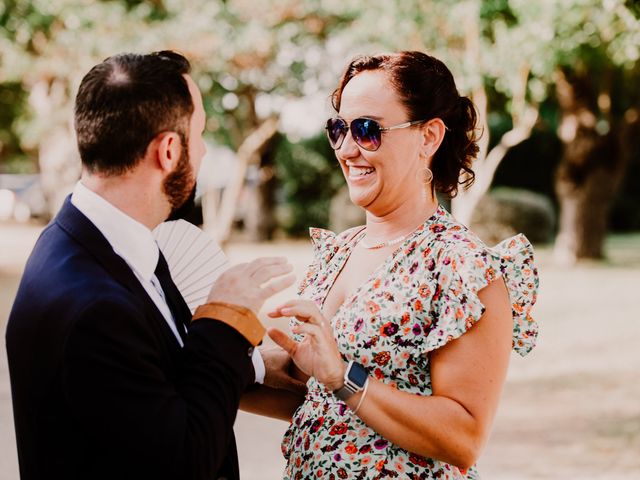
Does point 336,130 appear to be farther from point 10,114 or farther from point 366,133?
point 10,114

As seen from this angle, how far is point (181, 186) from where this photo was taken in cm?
184

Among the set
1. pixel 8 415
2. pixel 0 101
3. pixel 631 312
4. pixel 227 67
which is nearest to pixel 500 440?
pixel 8 415

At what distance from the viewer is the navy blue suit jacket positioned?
154 cm

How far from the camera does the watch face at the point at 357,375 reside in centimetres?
195

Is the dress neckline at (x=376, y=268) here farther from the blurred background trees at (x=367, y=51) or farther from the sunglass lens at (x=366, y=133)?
the blurred background trees at (x=367, y=51)

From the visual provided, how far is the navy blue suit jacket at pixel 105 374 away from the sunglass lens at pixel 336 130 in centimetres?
83

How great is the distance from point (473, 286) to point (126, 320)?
32.6 inches

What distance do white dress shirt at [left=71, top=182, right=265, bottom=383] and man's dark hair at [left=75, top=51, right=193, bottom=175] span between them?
72 mm

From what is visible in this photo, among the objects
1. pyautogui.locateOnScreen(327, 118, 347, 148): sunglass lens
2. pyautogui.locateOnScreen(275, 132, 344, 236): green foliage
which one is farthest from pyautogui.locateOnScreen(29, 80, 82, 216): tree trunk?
pyautogui.locateOnScreen(327, 118, 347, 148): sunglass lens

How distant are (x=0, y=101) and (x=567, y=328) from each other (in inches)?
1018

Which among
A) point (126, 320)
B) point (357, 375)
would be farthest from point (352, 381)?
point (126, 320)

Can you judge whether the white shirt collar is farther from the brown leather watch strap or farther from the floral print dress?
the floral print dress

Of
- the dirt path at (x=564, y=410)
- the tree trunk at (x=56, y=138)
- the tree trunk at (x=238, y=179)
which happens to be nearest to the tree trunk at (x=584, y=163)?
the dirt path at (x=564, y=410)

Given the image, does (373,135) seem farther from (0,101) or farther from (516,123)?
(0,101)
